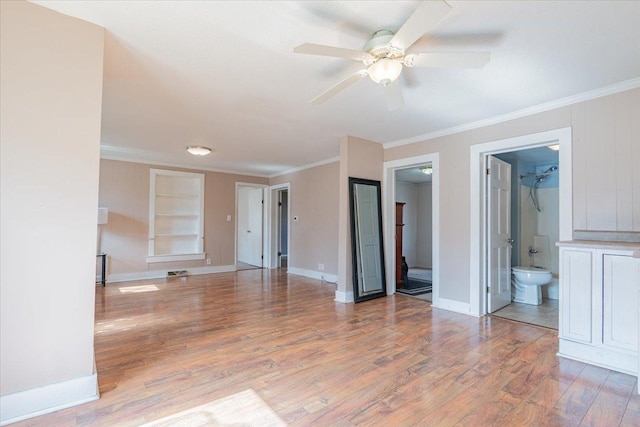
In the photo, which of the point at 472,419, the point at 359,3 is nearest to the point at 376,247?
the point at 472,419

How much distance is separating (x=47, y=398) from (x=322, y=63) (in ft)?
9.11

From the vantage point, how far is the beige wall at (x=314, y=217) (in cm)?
580

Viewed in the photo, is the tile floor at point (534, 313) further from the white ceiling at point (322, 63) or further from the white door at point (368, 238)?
the white ceiling at point (322, 63)

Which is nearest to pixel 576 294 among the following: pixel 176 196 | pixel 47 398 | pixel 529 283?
pixel 529 283

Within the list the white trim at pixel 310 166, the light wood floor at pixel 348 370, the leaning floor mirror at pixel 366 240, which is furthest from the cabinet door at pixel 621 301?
the white trim at pixel 310 166

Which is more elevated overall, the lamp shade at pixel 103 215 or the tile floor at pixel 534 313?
the lamp shade at pixel 103 215

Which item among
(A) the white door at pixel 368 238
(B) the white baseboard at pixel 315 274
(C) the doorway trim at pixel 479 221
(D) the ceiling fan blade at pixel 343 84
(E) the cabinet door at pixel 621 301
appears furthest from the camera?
(B) the white baseboard at pixel 315 274

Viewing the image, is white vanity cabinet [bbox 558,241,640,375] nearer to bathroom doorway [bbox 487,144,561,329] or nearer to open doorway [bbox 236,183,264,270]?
bathroom doorway [bbox 487,144,561,329]

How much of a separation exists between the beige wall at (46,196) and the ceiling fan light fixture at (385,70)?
A: 176cm

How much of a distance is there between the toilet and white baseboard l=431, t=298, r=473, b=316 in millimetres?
1116

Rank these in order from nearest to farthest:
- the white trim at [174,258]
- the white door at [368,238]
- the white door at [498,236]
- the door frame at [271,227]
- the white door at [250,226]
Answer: the white door at [498,236] → the white door at [368,238] → the white trim at [174,258] → the door frame at [271,227] → the white door at [250,226]

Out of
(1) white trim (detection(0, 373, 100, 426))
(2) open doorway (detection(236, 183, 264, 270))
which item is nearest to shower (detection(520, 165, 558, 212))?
(2) open doorway (detection(236, 183, 264, 270))

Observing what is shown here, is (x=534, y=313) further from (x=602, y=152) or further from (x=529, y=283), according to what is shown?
(x=602, y=152)

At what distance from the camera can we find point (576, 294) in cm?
252
